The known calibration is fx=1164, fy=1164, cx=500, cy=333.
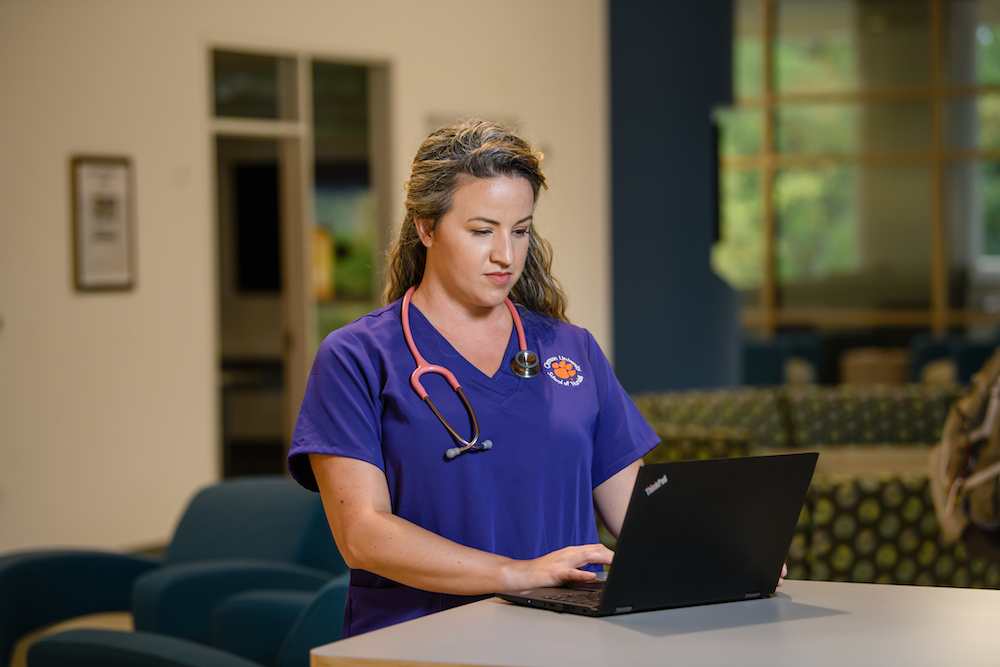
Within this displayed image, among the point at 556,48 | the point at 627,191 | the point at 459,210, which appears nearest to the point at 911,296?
the point at 627,191

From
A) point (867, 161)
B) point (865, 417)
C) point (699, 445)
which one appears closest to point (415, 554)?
point (699, 445)

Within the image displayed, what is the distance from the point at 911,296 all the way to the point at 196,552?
969 cm

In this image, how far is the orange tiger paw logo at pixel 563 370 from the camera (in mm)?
1838

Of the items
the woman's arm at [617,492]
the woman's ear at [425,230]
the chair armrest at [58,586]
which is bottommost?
the chair armrest at [58,586]

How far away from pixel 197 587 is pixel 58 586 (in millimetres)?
500

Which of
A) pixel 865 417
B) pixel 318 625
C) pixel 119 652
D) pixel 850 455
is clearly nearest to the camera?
pixel 119 652

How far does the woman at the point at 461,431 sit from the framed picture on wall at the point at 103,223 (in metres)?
4.33

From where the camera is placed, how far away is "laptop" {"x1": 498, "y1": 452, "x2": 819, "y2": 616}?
142 cm

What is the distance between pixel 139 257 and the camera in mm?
6000

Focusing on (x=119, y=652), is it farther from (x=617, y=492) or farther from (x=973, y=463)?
(x=973, y=463)

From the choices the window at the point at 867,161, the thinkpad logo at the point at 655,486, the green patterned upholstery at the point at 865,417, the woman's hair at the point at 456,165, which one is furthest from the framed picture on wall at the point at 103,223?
the window at the point at 867,161

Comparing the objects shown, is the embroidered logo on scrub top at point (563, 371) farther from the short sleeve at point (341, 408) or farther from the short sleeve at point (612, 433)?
the short sleeve at point (341, 408)

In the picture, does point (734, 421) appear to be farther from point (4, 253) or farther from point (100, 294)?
point (4, 253)

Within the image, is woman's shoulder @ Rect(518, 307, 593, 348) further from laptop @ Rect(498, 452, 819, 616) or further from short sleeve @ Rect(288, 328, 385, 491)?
laptop @ Rect(498, 452, 819, 616)
